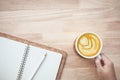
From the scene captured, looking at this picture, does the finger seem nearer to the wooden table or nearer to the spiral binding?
the wooden table

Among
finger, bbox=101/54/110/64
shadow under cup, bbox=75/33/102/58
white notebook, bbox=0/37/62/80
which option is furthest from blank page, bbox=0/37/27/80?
finger, bbox=101/54/110/64

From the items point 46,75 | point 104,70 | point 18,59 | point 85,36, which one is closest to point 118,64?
point 104,70

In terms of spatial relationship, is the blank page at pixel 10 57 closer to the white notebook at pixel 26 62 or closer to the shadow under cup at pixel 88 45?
the white notebook at pixel 26 62

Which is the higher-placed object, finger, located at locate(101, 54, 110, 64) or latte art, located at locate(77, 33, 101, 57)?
latte art, located at locate(77, 33, 101, 57)

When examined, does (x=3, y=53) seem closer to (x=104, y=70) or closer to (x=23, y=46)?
(x=23, y=46)

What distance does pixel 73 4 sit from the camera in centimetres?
91

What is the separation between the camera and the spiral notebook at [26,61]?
2.71ft

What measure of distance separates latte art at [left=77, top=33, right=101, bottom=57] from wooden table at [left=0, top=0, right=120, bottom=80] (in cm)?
4

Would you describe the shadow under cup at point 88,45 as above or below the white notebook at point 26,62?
above

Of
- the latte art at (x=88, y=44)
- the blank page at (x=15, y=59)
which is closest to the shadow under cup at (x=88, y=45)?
the latte art at (x=88, y=44)

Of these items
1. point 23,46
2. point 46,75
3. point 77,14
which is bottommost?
point 46,75

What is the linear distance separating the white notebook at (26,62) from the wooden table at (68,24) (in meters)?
0.05

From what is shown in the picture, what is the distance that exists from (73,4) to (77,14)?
5 centimetres

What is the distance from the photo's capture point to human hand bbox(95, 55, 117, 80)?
0.86 m
